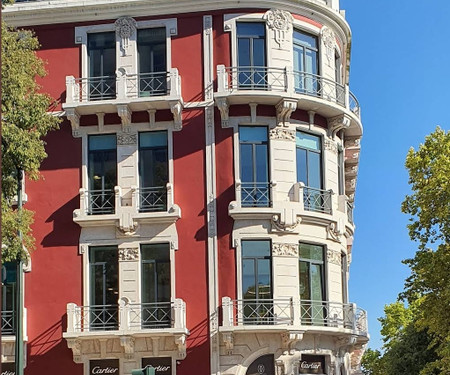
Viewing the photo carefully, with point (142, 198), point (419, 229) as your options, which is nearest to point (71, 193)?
point (142, 198)

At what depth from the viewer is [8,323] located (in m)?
30.3

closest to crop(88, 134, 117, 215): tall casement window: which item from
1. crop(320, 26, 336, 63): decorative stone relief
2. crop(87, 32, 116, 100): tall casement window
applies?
crop(87, 32, 116, 100): tall casement window

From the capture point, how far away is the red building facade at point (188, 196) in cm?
2977

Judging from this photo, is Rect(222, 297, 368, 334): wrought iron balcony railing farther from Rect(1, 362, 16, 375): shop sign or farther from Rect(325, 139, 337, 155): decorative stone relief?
Rect(1, 362, 16, 375): shop sign

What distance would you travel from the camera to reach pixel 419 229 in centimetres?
3089

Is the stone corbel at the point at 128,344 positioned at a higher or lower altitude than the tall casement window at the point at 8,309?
lower

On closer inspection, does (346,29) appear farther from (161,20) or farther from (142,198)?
(142,198)

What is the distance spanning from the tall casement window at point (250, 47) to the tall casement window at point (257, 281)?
598cm

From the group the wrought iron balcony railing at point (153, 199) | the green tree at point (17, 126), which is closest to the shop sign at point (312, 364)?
the wrought iron balcony railing at point (153, 199)

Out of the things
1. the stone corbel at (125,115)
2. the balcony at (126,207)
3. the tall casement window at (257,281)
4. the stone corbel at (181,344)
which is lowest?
the stone corbel at (181,344)

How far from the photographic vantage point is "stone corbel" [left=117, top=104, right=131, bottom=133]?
1204 inches

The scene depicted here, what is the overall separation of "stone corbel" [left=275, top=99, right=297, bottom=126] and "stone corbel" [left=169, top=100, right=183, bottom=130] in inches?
134

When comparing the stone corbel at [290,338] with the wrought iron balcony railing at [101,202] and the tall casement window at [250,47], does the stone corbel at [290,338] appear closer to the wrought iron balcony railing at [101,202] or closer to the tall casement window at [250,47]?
the wrought iron balcony railing at [101,202]

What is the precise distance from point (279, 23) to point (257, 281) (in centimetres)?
930
